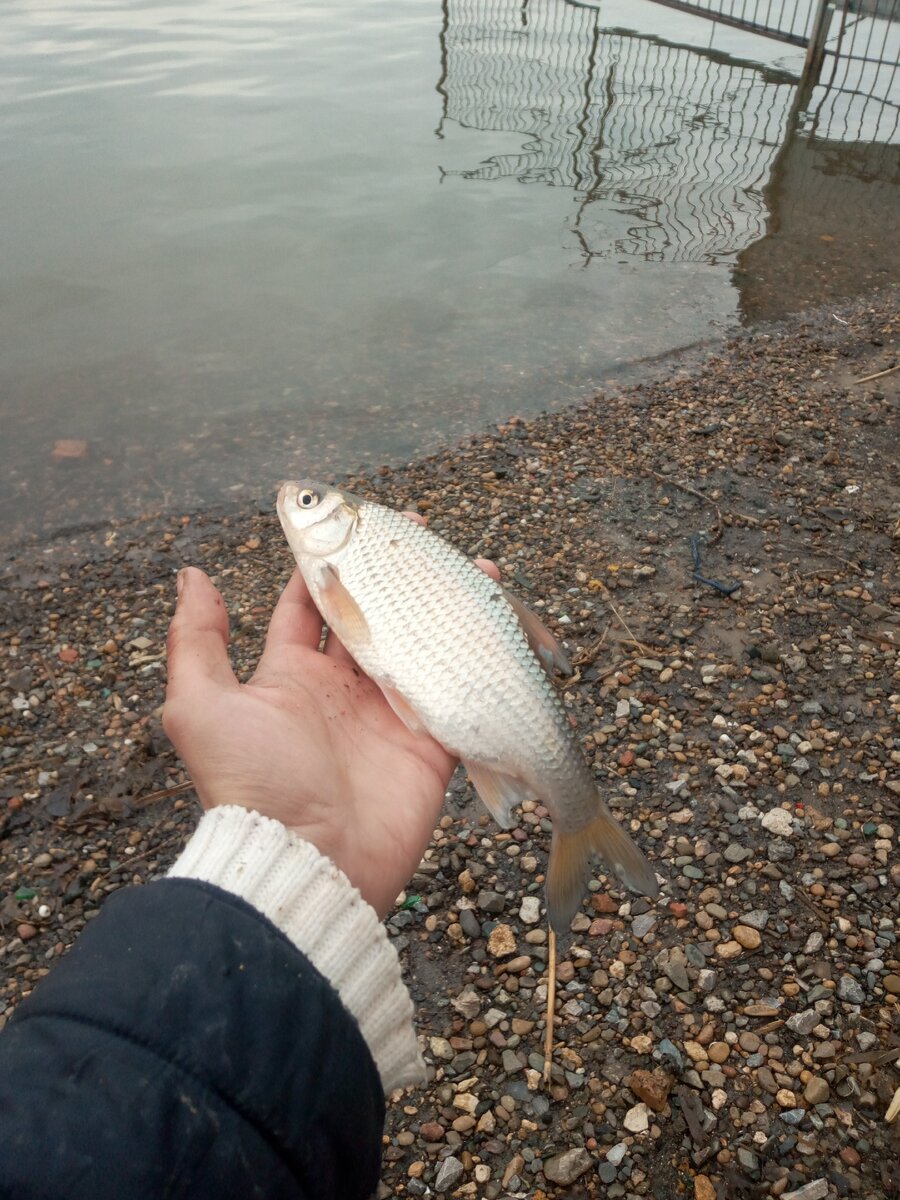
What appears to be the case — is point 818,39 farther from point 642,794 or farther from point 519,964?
point 519,964

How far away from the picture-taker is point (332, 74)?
16.4 metres

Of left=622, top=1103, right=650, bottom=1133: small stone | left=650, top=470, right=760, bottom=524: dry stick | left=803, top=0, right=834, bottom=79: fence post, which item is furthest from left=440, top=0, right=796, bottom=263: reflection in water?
left=622, top=1103, right=650, bottom=1133: small stone

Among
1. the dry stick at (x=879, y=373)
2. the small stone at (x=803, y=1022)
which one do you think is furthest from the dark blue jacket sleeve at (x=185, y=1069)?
the dry stick at (x=879, y=373)

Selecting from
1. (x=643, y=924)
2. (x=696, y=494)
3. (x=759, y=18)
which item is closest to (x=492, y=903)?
(x=643, y=924)

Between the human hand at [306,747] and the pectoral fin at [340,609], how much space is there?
0.44 ft

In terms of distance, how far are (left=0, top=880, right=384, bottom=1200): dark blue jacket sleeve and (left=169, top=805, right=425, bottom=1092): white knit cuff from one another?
4.5 inches

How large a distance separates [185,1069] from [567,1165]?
1721 millimetres

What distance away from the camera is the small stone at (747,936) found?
328 centimetres

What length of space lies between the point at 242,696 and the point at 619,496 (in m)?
3.94

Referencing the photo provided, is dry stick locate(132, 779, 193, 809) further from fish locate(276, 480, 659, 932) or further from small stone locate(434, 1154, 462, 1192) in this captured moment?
small stone locate(434, 1154, 462, 1192)

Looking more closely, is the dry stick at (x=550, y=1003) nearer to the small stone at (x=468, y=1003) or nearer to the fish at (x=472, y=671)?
the small stone at (x=468, y=1003)

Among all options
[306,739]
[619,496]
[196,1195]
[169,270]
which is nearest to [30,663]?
[306,739]

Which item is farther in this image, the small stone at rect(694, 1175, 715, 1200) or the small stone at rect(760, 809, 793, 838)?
the small stone at rect(760, 809, 793, 838)

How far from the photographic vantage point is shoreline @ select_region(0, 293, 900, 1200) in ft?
9.30
